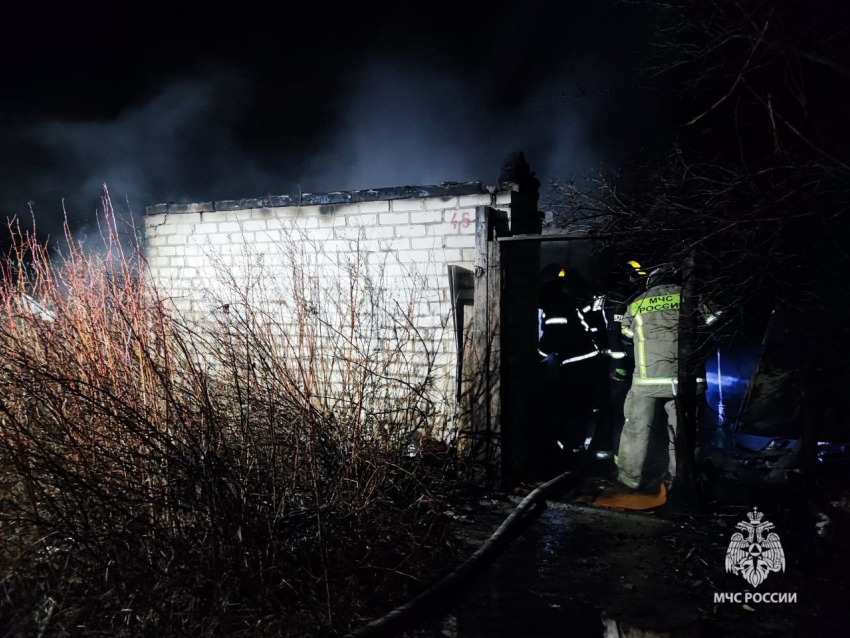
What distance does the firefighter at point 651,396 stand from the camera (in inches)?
225

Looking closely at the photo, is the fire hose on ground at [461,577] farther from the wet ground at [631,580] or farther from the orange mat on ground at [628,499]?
the orange mat on ground at [628,499]

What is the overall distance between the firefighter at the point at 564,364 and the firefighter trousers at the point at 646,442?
3.73 ft

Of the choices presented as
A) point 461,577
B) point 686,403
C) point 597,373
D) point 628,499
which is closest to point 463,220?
point 686,403

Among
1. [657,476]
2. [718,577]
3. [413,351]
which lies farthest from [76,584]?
[657,476]

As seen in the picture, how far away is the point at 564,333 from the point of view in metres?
7.25

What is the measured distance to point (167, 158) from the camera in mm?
16672

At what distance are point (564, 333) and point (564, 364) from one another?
1.32ft

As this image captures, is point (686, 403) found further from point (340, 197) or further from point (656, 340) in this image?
point (340, 197)

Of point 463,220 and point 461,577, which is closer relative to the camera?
point 461,577

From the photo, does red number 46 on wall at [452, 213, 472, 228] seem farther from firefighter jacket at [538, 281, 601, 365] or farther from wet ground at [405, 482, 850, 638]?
wet ground at [405, 482, 850, 638]

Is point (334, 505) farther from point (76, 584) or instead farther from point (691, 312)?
point (691, 312)

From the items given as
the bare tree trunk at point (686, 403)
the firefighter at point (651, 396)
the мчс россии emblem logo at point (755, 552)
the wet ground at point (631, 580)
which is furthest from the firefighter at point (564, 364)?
the мчс россии emblem logo at point (755, 552)

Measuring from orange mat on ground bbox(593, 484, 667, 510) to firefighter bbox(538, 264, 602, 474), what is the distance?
1136 millimetres

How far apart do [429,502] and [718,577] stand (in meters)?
2.09
